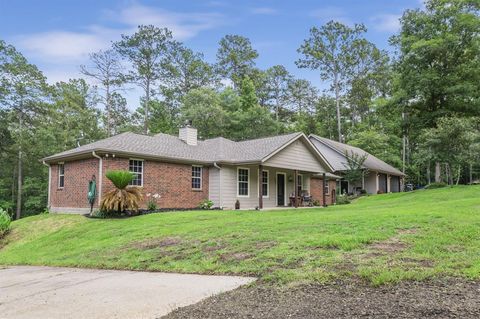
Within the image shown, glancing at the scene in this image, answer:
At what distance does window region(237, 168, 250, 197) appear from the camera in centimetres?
2182

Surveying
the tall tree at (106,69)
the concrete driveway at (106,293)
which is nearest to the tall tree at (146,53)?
the tall tree at (106,69)

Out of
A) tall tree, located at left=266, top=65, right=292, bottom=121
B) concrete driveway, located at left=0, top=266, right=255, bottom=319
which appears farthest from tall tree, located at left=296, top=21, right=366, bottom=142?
concrete driveway, located at left=0, top=266, right=255, bottom=319

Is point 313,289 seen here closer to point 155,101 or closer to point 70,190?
point 70,190

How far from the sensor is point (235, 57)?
163 feet

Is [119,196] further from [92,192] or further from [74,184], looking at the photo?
[74,184]

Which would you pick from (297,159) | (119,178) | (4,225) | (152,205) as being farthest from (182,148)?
(4,225)

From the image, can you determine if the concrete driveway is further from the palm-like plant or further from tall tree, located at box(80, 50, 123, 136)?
tall tree, located at box(80, 50, 123, 136)

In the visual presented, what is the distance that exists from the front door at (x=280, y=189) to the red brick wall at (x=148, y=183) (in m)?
5.27

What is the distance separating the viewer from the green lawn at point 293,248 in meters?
6.13

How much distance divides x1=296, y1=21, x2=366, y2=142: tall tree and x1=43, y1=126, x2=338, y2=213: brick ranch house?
23478 millimetres

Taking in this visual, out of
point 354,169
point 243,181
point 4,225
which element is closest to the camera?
point 4,225

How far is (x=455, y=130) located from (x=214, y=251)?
21.2 m

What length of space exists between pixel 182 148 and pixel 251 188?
4263 millimetres

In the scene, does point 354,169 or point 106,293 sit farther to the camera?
point 354,169
